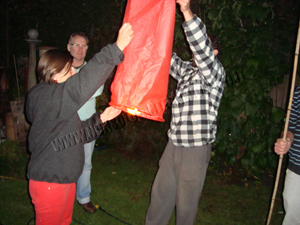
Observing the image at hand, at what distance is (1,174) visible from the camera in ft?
9.82

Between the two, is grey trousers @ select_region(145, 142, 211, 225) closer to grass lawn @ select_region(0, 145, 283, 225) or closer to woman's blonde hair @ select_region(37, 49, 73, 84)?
grass lawn @ select_region(0, 145, 283, 225)

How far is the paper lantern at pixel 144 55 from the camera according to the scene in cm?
113

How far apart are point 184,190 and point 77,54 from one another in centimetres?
160

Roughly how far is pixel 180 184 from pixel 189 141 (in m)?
0.35

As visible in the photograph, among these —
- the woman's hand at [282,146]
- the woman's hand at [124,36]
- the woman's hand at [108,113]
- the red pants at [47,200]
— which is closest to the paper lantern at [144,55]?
the woman's hand at [124,36]

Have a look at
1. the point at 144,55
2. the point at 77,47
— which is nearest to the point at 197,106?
the point at 144,55

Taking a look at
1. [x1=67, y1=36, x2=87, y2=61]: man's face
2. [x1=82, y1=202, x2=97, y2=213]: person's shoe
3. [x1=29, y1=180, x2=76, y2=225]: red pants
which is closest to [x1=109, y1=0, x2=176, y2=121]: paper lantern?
[x1=29, y1=180, x2=76, y2=225]: red pants

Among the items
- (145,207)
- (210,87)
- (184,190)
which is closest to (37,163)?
(184,190)

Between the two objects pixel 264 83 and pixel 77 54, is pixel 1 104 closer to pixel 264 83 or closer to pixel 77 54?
pixel 77 54

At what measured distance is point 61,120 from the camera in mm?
1118

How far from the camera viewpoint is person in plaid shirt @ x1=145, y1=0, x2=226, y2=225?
1504 mm

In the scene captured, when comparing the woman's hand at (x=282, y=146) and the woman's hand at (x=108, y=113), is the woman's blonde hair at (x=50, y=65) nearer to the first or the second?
the woman's hand at (x=108, y=113)

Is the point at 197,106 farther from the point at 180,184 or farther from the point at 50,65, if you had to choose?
the point at 50,65

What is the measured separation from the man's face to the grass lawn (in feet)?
5.46
